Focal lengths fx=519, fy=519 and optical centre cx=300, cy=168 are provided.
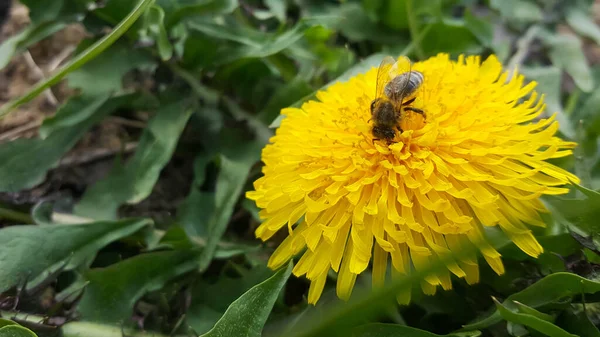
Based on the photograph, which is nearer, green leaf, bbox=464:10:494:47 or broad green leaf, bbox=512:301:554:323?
broad green leaf, bbox=512:301:554:323

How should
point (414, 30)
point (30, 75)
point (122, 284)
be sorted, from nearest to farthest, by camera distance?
1. point (122, 284)
2. point (414, 30)
3. point (30, 75)

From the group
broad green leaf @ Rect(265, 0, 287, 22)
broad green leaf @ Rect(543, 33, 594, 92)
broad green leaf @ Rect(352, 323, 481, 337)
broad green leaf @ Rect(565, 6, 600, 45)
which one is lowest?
broad green leaf @ Rect(352, 323, 481, 337)

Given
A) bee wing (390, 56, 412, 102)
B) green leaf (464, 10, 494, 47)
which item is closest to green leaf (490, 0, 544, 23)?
green leaf (464, 10, 494, 47)

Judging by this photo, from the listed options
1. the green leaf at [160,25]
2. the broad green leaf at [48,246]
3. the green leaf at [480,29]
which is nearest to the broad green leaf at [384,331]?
the broad green leaf at [48,246]

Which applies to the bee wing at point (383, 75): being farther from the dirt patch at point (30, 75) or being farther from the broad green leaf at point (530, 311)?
the dirt patch at point (30, 75)

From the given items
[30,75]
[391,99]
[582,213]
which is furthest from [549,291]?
[30,75]

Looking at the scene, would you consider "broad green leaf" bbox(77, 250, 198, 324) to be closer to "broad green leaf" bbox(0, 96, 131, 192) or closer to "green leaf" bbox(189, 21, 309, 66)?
"broad green leaf" bbox(0, 96, 131, 192)

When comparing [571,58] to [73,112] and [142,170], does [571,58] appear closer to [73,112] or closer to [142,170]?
[142,170]

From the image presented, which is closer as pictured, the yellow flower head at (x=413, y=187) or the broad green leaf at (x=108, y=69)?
the yellow flower head at (x=413, y=187)
